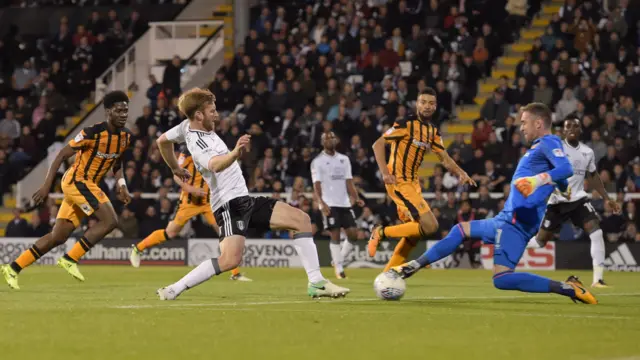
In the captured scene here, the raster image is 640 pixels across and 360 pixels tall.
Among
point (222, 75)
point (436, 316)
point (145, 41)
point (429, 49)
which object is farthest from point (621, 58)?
point (436, 316)

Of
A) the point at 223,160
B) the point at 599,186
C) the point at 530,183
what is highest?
the point at 223,160

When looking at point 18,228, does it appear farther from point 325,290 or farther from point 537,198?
point 537,198

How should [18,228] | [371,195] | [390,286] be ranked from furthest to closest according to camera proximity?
[18,228] → [371,195] → [390,286]

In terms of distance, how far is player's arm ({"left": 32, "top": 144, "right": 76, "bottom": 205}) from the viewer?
1484 centimetres

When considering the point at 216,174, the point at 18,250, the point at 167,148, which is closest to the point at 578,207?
the point at 167,148

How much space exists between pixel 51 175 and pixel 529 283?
23.2 ft

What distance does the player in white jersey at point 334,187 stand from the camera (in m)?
20.6

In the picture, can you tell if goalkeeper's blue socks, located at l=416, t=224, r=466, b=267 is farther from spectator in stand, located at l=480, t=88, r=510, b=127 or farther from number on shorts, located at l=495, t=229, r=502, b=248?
spectator in stand, located at l=480, t=88, r=510, b=127

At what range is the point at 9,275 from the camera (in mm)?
15273

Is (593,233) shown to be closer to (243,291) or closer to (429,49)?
(243,291)

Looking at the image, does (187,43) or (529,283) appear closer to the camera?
(529,283)

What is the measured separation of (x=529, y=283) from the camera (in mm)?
11133

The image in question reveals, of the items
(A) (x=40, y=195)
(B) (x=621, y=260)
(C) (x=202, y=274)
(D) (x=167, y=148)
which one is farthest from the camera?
(B) (x=621, y=260)

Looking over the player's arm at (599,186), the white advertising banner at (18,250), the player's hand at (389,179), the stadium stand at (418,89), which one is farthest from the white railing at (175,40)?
the player's arm at (599,186)
